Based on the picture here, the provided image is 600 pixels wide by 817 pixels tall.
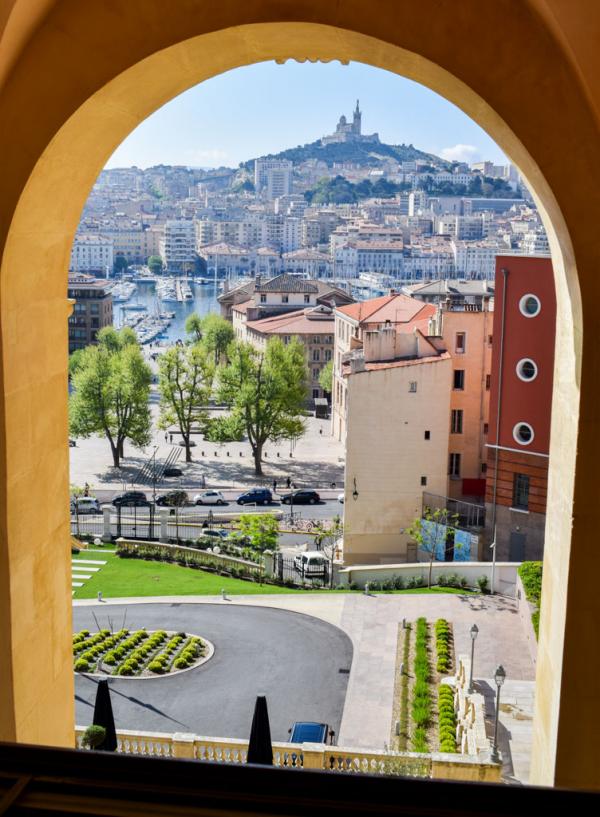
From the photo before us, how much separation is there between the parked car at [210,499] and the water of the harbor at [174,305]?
245ft

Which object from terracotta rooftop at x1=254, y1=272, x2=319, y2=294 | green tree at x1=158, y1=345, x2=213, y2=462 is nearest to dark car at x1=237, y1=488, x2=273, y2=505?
green tree at x1=158, y1=345, x2=213, y2=462

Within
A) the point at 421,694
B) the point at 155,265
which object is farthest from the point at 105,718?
the point at 155,265

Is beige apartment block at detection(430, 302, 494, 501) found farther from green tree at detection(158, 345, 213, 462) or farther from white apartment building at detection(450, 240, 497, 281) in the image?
white apartment building at detection(450, 240, 497, 281)

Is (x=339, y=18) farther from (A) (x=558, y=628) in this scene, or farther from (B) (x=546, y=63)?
(A) (x=558, y=628)

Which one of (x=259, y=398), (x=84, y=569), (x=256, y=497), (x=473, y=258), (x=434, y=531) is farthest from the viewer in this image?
(x=473, y=258)

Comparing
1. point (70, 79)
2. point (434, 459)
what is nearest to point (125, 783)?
point (70, 79)

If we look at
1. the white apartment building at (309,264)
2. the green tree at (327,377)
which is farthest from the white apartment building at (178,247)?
the green tree at (327,377)

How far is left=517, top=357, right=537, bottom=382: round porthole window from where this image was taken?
998 inches

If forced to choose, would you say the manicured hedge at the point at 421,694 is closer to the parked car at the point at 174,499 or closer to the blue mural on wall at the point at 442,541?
the blue mural on wall at the point at 442,541

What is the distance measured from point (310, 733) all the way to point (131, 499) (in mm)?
26878

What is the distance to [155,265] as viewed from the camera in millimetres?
175000

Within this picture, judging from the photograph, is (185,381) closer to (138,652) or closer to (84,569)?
(84,569)

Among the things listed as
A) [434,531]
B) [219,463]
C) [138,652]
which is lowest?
[219,463]

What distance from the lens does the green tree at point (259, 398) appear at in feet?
150
